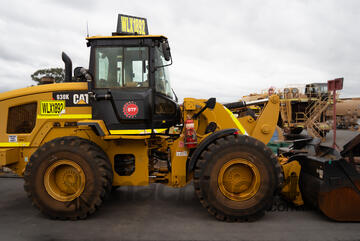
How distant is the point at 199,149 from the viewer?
4242 millimetres

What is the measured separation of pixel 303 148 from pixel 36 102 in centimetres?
568

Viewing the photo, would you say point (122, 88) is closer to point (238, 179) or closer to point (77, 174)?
point (77, 174)

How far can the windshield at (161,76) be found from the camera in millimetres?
4668

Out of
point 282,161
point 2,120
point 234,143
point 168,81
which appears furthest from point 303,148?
point 2,120

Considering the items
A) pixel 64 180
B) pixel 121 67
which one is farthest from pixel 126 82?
pixel 64 180

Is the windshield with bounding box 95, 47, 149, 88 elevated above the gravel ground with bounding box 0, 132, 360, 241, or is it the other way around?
the windshield with bounding box 95, 47, 149, 88

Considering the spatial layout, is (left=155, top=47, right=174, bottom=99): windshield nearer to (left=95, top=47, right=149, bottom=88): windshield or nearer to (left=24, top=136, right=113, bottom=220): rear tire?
(left=95, top=47, right=149, bottom=88): windshield

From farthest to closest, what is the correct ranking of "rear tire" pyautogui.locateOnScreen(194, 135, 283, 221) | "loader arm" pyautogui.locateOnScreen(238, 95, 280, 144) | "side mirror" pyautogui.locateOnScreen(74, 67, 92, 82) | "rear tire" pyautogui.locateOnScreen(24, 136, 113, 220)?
"loader arm" pyautogui.locateOnScreen(238, 95, 280, 144)
"side mirror" pyautogui.locateOnScreen(74, 67, 92, 82)
"rear tire" pyautogui.locateOnScreen(24, 136, 113, 220)
"rear tire" pyautogui.locateOnScreen(194, 135, 283, 221)

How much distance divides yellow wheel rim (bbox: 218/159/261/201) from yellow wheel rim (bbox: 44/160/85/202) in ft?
7.93

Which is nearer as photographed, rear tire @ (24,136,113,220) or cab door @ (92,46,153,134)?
rear tire @ (24,136,113,220)

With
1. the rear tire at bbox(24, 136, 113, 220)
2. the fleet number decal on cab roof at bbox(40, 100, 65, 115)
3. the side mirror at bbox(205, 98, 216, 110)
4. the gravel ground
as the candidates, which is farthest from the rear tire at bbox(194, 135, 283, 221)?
the fleet number decal on cab roof at bbox(40, 100, 65, 115)

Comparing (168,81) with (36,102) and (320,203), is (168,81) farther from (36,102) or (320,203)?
(320,203)

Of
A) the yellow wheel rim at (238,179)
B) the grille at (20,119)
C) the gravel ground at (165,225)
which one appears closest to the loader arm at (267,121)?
the yellow wheel rim at (238,179)

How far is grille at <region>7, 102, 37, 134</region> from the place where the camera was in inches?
188
